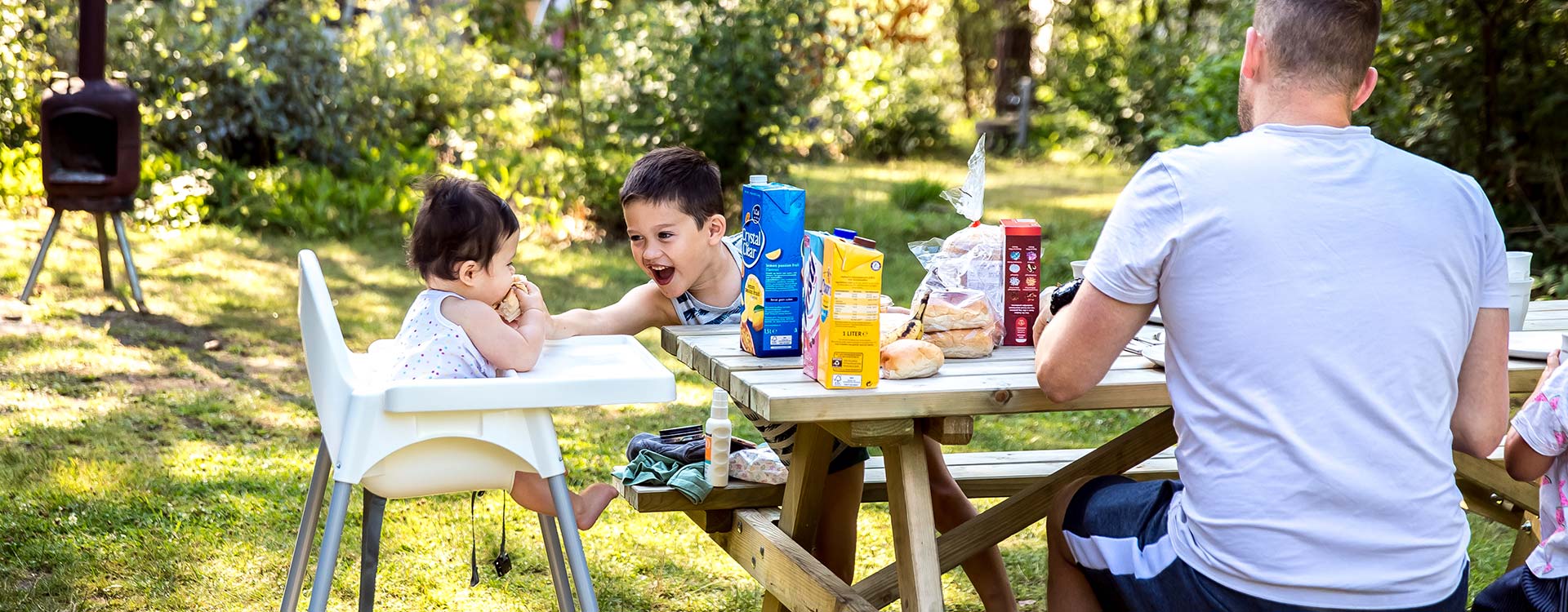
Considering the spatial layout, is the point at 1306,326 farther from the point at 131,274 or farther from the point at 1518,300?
the point at 131,274

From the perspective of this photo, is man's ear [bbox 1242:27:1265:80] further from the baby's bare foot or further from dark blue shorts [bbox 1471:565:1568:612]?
the baby's bare foot

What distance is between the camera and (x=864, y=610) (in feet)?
7.33

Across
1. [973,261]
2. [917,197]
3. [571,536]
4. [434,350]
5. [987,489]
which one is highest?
[973,261]

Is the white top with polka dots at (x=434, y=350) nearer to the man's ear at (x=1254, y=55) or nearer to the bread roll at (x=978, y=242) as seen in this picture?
the bread roll at (x=978, y=242)

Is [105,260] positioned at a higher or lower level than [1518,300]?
lower

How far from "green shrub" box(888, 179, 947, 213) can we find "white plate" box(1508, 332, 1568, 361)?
23.8 feet

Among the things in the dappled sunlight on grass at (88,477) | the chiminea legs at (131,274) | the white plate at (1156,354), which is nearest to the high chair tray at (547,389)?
the white plate at (1156,354)

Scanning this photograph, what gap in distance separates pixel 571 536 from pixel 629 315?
73 cm

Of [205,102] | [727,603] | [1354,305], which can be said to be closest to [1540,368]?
[1354,305]

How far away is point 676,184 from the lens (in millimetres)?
2666

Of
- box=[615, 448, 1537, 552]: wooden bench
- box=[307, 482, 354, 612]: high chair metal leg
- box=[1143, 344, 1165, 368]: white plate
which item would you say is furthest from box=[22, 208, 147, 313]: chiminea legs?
box=[1143, 344, 1165, 368]: white plate

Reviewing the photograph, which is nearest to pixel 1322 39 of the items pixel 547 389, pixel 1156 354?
pixel 1156 354

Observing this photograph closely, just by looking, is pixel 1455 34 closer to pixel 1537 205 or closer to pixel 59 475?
pixel 1537 205

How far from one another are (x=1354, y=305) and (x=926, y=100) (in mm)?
12868
